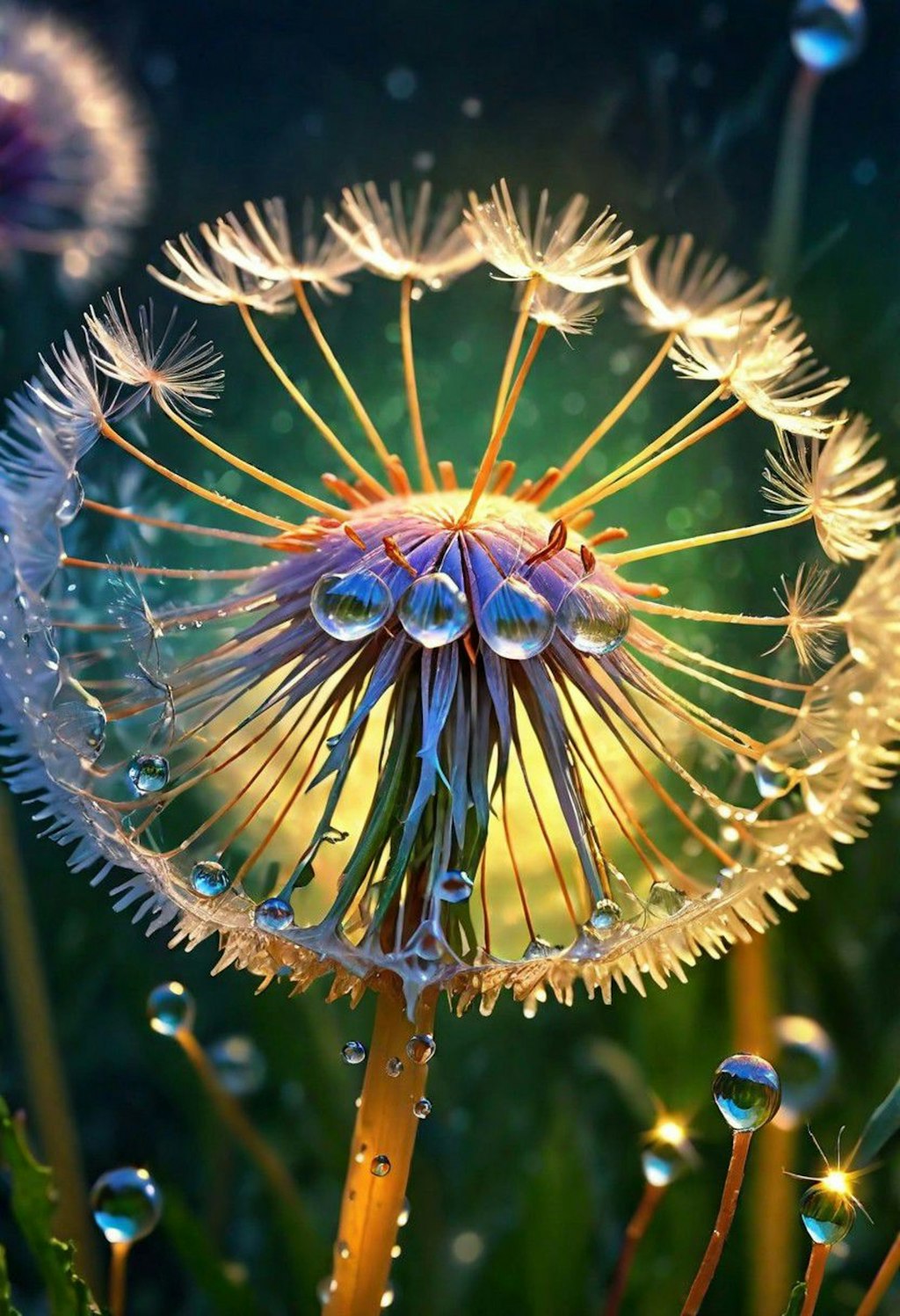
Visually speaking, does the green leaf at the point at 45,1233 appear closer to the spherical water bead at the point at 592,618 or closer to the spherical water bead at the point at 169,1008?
the spherical water bead at the point at 169,1008

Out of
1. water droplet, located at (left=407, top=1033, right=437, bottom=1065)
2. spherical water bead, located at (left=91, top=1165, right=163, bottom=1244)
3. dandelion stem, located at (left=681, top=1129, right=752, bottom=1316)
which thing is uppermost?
water droplet, located at (left=407, top=1033, right=437, bottom=1065)

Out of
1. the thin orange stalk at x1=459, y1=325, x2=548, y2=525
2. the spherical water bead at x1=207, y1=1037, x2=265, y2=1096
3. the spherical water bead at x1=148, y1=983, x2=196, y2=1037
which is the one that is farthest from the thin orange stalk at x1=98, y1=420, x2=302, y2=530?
the spherical water bead at x1=207, y1=1037, x2=265, y2=1096

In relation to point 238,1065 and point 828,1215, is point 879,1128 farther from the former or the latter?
point 238,1065

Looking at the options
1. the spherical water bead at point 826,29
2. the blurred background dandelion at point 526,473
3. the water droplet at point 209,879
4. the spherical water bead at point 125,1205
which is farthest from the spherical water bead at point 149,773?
the spherical water bead at point 826,29

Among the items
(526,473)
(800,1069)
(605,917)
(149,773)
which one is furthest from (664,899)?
(526,473)

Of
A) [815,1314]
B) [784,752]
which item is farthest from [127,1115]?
[784,752]

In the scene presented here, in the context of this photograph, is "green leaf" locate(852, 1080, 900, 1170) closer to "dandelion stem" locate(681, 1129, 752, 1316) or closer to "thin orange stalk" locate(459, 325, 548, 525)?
"dandelion stem" locate(681, 1129, 752, 1316)

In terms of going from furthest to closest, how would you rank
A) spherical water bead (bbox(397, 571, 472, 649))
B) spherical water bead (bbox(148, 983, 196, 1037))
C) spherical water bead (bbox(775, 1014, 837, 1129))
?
spherical water bead (bbox(775, 1014, 837, 1129)), spherical water bead (bbox(148, 983, 196, 1037)), spherical water bead (bbox(397, 571, 472, 649))

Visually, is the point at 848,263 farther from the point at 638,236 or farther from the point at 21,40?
the point at 21,40
